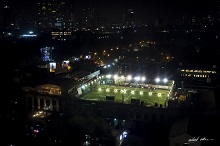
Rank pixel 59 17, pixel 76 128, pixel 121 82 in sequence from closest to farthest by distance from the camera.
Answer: pixel 76 128, pixel 121 82, pixel 59 17

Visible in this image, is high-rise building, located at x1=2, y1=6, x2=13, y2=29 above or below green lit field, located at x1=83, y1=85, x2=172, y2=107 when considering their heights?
above

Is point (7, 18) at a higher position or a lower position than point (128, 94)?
higher

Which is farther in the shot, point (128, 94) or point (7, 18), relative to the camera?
point (7, 18)

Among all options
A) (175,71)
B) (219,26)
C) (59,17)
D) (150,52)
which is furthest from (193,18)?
(175,71)

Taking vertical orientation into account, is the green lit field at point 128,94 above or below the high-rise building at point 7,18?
below

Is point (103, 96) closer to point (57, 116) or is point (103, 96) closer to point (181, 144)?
point (57, 116)

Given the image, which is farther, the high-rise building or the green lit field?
the high-rise building

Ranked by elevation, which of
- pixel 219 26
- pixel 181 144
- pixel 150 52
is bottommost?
pixel 181 144

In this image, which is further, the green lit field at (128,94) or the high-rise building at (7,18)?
the high-rise building at (7,18)
